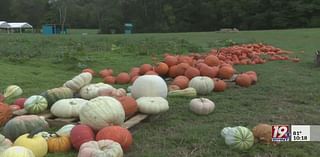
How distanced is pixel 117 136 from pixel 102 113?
0.44 m

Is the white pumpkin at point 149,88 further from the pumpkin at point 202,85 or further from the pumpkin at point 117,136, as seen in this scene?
the pumpkin at point 117,136

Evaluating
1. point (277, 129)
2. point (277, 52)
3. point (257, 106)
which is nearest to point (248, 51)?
point (277, 52)

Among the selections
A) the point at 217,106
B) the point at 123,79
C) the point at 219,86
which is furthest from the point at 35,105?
the point at 219,86

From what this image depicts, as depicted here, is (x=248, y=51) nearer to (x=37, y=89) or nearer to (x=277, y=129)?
(x=37, y=89)

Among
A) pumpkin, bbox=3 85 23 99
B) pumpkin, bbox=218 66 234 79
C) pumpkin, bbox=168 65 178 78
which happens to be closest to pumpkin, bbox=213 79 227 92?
pumpkin, bbox=218 66 234 79

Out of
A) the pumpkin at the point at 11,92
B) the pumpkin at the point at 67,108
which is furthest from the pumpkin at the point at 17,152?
the pumpkin at the point at 11,92

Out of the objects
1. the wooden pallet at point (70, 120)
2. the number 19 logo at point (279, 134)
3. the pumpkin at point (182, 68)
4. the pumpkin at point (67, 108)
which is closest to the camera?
the number 19 logo at point (279, 134)

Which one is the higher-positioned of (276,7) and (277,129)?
(276,7)

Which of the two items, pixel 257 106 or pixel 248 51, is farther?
pixel 248 51

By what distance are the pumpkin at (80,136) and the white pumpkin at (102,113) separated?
0.56ft

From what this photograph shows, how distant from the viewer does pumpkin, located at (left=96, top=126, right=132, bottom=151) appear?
4.12 meters

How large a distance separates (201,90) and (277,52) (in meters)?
7.03

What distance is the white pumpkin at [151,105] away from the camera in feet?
17.0

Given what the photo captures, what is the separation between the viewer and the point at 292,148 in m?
4.16
